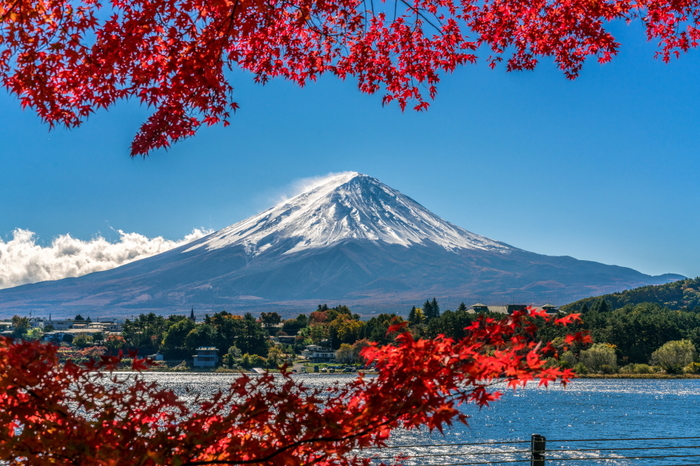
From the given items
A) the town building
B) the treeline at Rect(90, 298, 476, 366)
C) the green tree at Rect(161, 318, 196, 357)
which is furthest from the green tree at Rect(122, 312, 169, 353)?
the town building

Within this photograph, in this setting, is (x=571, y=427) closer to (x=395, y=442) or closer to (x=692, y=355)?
(x=395, y=442)

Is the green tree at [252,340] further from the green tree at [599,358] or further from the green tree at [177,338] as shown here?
the green tree at [599,358]

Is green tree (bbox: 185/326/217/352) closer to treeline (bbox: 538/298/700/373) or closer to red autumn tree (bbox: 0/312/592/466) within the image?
treeline (bbox: 538/298/700/373)

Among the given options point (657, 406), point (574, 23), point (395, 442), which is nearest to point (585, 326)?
point (657, 406)

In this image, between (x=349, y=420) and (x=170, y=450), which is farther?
(x=349, y=420)

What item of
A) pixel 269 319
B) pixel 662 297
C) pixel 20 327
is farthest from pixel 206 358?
pixel 662 297

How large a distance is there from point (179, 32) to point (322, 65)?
2.36 meters

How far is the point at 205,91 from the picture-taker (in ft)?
12.3

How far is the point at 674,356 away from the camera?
5153 cm

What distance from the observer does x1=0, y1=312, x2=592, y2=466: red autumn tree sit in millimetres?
2129

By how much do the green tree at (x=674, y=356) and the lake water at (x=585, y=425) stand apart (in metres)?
6.03

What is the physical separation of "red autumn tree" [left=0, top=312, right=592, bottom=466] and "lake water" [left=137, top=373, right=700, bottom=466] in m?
16.8

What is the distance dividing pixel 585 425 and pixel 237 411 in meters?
30.4

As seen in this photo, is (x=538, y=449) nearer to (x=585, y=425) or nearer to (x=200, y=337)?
(x=585, y=425)
